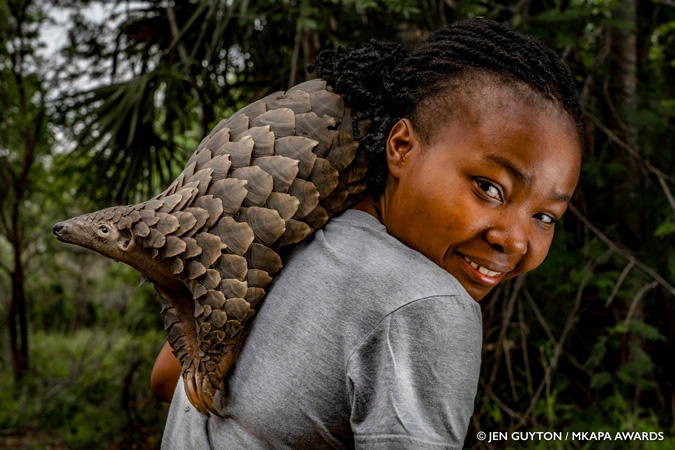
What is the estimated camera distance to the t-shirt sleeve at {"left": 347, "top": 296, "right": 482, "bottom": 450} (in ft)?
2.80

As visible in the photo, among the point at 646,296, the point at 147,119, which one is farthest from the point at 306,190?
the point at 646,296

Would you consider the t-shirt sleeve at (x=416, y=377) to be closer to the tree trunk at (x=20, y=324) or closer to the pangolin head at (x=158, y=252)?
the pangolin head at (x=158, y=252)

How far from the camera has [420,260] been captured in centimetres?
99

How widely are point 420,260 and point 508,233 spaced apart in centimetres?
16

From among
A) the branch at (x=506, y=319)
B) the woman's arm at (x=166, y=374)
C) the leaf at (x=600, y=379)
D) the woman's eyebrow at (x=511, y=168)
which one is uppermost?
the woman's eyebrow at (x=511, y=168)

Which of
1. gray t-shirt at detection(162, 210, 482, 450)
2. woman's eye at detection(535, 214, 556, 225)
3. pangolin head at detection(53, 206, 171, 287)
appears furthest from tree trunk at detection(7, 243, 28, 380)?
woman's eye at detection(535, 214, 556, 225)

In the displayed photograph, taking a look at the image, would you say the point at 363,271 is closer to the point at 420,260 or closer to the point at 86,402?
the point at 420,260

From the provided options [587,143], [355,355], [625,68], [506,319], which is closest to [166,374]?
[355,355]

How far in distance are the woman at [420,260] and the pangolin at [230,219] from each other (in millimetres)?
46

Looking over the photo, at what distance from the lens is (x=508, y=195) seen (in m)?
0.96

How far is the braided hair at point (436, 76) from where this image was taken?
0.99 metres

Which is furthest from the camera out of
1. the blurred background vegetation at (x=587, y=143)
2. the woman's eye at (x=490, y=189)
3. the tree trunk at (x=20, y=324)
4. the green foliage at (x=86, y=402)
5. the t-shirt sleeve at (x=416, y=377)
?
the tree trunk at (x=20, y=324)

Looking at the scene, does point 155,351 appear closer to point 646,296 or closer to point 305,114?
point 646,296

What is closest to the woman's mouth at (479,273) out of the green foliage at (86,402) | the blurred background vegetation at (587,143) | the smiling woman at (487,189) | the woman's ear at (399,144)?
the smiling woman at (487,189)
